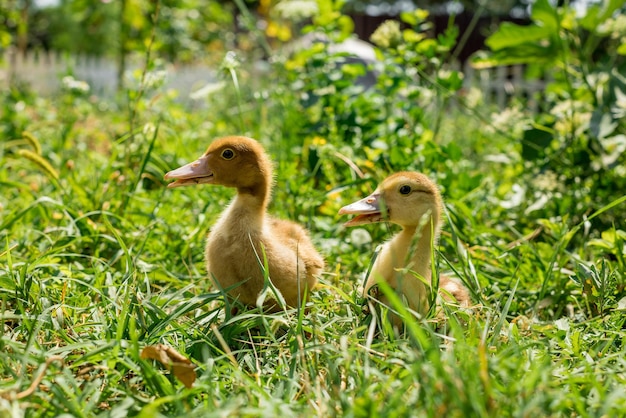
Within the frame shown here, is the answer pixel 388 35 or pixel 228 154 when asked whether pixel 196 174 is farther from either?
pixel 388 35

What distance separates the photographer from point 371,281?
7.80 ft

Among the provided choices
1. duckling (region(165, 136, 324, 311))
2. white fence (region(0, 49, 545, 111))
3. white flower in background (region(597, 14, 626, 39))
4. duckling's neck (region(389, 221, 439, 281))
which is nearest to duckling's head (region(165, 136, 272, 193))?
duckling (region(165, 136, 324, 311))

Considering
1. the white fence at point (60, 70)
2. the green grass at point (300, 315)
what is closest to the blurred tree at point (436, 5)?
the white fence at point (60, 70)

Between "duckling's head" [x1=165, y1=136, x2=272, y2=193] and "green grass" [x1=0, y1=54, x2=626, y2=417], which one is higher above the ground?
"duckling's head" [x1=165, y1=136, x2=272, y2=193]

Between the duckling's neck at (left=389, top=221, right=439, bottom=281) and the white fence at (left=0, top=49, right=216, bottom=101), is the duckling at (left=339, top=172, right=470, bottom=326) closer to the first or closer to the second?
the duckling's neck at (left=389, top=221, right=439, bottom=281)

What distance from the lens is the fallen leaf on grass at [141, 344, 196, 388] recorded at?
1756 millimetres

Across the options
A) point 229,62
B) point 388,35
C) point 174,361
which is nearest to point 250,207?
point 174,361

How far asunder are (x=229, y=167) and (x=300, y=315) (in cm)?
77

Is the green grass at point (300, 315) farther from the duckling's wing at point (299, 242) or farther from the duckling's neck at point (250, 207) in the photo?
the duckling's neck at point (250, 207)

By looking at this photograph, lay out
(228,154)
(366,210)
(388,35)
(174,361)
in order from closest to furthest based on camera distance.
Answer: (174,361)
(366,210)
(228,154)
(388,35)

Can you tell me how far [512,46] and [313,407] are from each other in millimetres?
3174

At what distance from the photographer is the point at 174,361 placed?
6.00 feet

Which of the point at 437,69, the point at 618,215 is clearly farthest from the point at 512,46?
the point at 618,215

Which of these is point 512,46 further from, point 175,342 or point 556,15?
point 175,342
